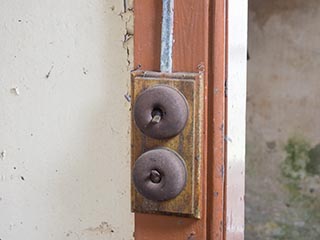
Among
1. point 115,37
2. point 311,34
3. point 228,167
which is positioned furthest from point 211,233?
point 311,34

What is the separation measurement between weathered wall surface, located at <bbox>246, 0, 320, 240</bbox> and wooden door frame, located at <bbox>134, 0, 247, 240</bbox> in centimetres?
227

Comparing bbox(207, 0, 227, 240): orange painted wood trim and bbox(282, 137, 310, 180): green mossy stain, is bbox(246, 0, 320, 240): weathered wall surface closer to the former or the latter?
bbox(282, 137, 310, 180): green mossy stain

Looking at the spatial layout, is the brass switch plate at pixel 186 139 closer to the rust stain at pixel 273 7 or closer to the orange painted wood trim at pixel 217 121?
the orange painted wood trim at pixel 217 121

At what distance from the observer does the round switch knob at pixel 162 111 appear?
0.42 meters

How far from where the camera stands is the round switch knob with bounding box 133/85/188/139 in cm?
42

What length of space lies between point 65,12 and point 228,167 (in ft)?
0.73

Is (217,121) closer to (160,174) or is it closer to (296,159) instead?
(160,174)

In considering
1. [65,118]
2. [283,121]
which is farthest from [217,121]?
[283,121]

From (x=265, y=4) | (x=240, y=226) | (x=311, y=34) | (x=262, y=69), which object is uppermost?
(x=265, y=4)

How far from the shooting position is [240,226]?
53 centimetres

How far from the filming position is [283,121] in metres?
2.68

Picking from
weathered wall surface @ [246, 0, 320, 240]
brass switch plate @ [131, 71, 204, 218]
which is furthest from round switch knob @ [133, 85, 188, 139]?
weathered wall surface @ [246, 0, 320, 240]

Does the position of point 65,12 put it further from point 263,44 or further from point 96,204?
point 263,44

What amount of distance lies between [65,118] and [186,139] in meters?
0.14
